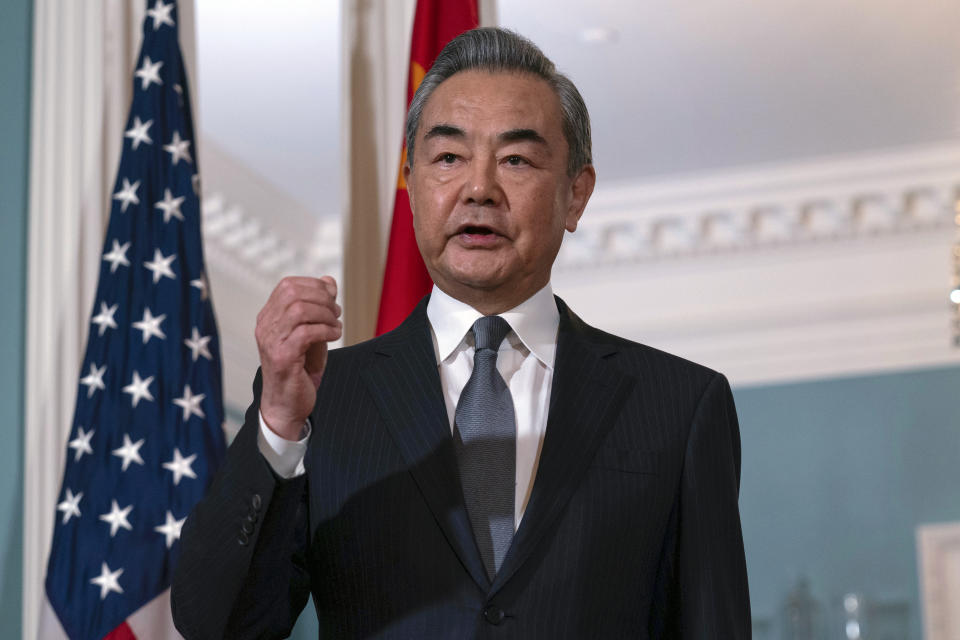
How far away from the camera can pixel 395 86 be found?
3732mm

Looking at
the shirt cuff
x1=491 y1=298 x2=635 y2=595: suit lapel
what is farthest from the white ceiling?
the shirt cuff

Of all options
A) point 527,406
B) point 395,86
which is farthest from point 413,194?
point 395,86

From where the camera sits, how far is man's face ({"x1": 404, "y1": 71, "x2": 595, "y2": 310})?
1663mm

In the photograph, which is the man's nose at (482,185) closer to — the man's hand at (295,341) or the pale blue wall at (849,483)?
the man's hand at (295,341)

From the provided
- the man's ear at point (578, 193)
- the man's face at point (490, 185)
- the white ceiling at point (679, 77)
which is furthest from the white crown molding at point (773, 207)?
the man's face at point (490, 185)

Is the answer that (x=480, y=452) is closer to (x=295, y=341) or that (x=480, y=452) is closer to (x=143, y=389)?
(x=295, y=341)

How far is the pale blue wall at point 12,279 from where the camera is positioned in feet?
12.1

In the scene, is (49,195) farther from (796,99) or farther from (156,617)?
(796,99)

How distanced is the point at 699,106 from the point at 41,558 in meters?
4.24

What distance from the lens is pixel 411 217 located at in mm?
3412

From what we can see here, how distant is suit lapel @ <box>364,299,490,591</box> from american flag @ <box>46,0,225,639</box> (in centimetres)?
160

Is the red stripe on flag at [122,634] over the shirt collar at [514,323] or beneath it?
beneath

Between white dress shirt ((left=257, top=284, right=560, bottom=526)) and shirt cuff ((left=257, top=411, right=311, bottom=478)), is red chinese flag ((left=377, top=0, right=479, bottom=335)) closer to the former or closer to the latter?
white dress shirt ((left=257, top=284, right=560, bottom=526))

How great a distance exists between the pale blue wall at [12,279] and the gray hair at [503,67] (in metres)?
2.28
